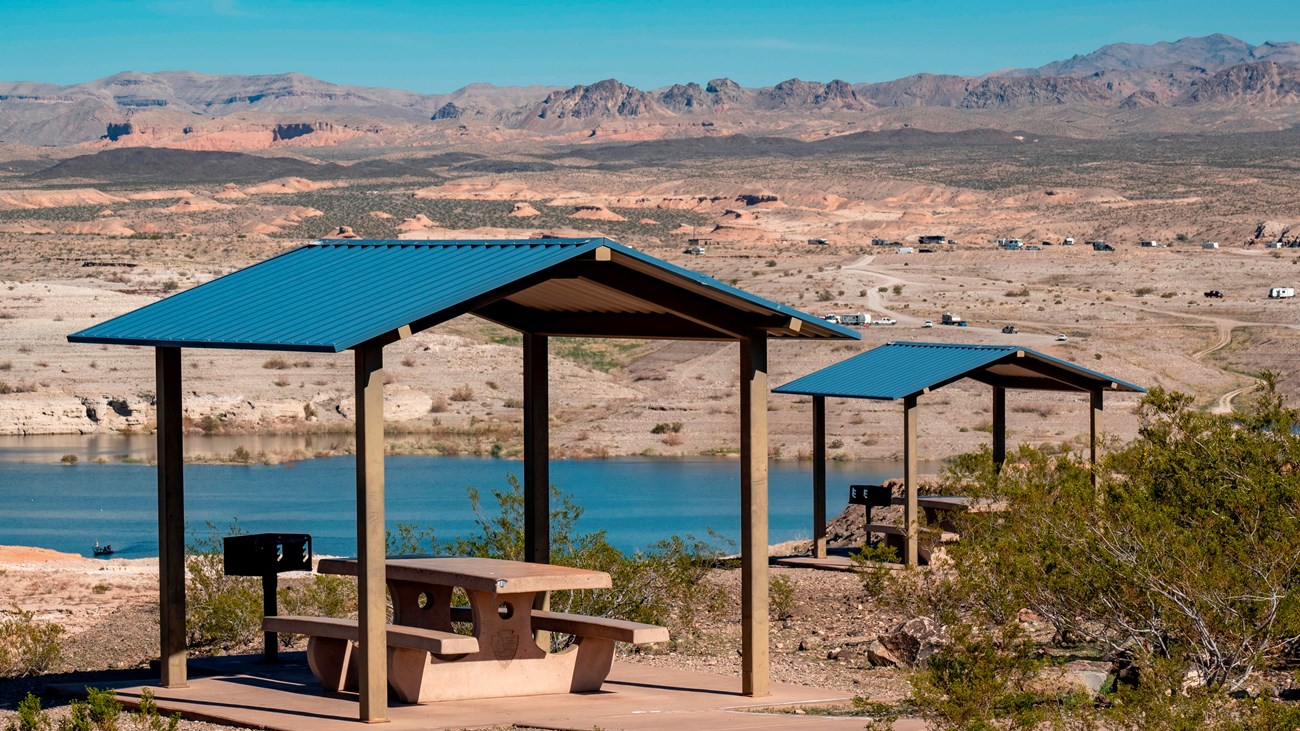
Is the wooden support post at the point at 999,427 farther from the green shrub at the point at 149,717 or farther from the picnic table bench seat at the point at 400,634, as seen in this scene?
the green shrub at the point at 149,717

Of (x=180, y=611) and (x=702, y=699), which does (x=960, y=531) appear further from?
(x=180, y=611)

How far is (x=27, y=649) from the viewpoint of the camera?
1343 cm

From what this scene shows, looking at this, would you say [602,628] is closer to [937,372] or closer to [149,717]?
[149,717]

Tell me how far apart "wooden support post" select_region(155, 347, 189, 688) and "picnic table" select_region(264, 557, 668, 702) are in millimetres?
549

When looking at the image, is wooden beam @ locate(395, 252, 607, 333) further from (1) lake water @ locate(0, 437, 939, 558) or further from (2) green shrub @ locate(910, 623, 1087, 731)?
(1) lake water @ locate(0, 437, 939, 558)

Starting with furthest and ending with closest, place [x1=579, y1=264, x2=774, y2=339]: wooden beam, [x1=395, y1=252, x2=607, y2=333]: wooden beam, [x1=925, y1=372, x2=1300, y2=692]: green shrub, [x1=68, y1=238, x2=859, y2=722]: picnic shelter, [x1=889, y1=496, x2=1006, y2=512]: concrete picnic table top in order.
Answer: [x1=889, y1=496, x2=1006, y2=512]: concrete picnic table top → [x1=579, y1=264, x2=774, y2=339]: wooden beam → [x1=925, y1=372, x2=1300, y2=692]: green shrub → [x1=395, y1=252, x2=607, y2=333]: wooden beam → [x1=68, y1=238, x2=859, y2=722]: picnic shelter

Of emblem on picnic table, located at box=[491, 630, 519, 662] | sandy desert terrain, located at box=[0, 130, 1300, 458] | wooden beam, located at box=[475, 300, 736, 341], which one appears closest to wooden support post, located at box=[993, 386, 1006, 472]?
wooden beam, located at box=[475, 300, 736, 341]

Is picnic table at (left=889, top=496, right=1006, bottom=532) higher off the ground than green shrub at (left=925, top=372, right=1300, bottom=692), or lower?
lower

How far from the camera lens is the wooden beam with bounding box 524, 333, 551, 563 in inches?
493

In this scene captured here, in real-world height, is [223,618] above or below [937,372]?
below

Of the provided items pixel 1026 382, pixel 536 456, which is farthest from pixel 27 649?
pixel 1026 382

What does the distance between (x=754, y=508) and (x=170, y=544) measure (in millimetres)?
3549

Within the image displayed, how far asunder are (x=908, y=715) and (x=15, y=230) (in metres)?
83.5

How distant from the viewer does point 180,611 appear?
11250 mm
